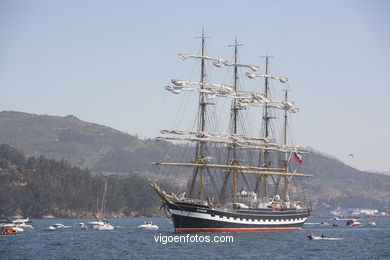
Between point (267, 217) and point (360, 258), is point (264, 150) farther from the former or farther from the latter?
→ point (360, 258)

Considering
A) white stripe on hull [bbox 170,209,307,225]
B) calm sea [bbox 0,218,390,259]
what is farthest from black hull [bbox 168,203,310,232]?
calm sea [bbox 0,218,390,259]

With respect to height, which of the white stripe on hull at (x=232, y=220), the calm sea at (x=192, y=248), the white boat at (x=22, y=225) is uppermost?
the white stripe on hull at (x=232, y=220)

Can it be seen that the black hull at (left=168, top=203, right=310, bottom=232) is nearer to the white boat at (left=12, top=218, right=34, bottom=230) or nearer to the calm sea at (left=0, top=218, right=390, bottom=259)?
the calm sea at (left=0, top=218, right=390, bottom=259)

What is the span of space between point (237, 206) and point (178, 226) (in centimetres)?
1290

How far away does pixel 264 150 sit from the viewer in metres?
142

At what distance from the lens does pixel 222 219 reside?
111 metres

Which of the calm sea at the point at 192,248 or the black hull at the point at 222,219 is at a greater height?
the black hull at the point at 222,219

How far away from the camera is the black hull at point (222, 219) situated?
10769 centimetres

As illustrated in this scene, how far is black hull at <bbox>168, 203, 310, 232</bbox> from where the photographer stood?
107688 mm

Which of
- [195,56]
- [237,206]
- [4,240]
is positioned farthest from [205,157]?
[4,240]

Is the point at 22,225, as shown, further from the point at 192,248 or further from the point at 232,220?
the point at 192,248

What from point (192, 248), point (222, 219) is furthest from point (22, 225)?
point (192, 248)

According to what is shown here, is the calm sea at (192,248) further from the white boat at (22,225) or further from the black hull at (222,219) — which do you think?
the white boat at (22,225)

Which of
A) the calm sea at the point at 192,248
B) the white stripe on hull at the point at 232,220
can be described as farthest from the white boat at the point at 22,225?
the white stripe on hull at the point at 232,220
